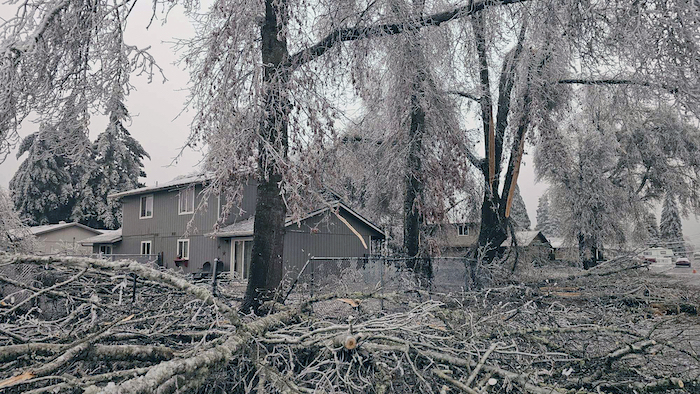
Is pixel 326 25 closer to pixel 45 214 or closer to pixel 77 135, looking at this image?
pixel 77 135

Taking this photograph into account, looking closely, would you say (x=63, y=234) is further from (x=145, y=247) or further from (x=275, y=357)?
(x=275, y=357)

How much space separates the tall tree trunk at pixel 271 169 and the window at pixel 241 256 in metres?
13.0

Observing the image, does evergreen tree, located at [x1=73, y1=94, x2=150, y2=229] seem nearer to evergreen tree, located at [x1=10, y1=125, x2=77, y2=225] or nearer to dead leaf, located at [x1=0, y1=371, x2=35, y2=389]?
evergreen tree, located at [x1=10, y1=125, x2=77, y2=225]

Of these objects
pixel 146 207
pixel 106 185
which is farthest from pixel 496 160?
pixel 106 185

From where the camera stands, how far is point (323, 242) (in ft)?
69.7

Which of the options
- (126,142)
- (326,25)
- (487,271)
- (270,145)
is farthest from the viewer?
(126,142)

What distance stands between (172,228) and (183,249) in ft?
4.61

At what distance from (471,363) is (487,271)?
9452 mm

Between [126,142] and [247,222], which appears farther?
[126,142]

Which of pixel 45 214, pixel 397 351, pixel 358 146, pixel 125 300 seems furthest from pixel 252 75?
pixel 45 214

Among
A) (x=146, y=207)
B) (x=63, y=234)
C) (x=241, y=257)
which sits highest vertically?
(x=146, y=207)

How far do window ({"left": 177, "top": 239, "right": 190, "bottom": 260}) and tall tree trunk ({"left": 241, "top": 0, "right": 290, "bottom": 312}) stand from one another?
16.3 meters

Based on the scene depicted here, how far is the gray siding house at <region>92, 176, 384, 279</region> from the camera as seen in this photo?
20.0 meters

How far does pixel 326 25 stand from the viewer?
325 inches
